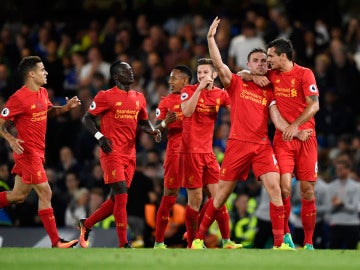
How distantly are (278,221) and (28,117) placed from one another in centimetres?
342

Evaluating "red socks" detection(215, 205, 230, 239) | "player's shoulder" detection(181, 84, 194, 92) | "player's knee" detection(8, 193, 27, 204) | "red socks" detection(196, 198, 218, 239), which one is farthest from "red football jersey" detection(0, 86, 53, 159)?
"red socks" detection(215, 205, 230, 239)

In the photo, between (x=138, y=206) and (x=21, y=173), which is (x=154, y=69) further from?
(x=21, y=173)

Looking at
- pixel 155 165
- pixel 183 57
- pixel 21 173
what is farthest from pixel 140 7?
pixel 21 173

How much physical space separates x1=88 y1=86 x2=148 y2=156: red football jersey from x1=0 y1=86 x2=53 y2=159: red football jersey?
0.75 m

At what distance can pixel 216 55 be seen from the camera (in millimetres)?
13648

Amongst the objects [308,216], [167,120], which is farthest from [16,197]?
[308,216]

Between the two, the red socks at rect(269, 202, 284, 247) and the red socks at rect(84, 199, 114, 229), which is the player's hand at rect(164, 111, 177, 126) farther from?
the red socks at rect(269, 202, 284, 247)

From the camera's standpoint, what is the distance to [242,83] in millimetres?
14070

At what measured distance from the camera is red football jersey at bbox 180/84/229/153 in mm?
14914

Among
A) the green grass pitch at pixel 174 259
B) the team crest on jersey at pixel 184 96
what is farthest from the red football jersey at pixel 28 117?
the team crest on jersey at pixel 184 96

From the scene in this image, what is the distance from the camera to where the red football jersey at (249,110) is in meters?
13.9

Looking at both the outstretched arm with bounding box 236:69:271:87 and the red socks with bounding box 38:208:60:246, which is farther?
the red socks with bounding box 38:208:60:246

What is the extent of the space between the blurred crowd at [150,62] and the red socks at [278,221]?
171 inches

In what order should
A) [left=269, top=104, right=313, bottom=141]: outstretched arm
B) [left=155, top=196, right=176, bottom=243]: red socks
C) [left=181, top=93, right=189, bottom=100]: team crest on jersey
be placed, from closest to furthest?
[left=269, top=104, right=313, bottom=141]: outstretched arm
[left=181, top=93, right=189, bottom=100]: team crest on jersey
[left=155, top=196, right=176, bottom=243]: red socks
